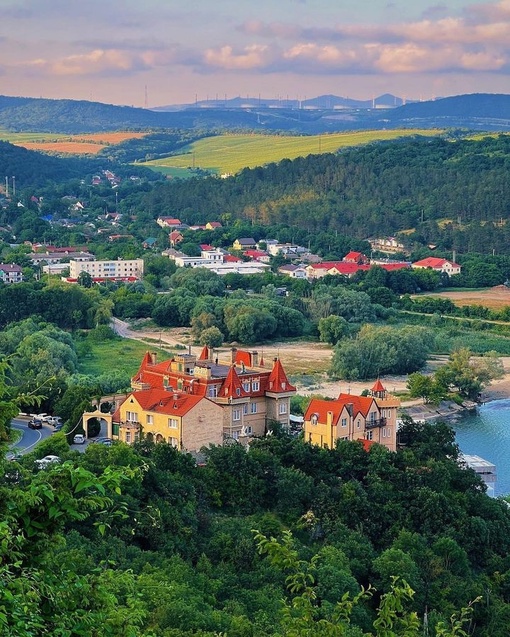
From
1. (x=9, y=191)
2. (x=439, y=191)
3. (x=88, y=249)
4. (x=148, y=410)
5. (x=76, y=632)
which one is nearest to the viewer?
(x=76, y=632)

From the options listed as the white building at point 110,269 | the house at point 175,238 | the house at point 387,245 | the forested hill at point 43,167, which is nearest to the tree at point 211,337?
the white building at point 110,269

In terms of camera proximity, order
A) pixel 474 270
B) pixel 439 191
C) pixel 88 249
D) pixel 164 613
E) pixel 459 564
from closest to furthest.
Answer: pixel 164 613 < pixel 459 564 < pixel 474 270 < pixel 88 249 < pixel 439 191

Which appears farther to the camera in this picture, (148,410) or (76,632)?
(148,410)

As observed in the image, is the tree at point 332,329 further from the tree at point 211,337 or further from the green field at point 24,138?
the green field at point 24,138

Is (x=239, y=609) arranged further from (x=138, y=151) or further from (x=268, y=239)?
(x=138, y=151)

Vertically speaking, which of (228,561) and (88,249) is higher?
(228,561)

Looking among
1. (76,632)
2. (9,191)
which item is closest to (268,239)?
(9,191)

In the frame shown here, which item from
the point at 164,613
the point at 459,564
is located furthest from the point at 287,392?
the point at 164,613
